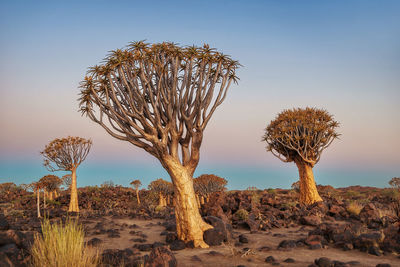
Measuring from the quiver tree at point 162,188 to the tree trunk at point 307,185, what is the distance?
11.5m

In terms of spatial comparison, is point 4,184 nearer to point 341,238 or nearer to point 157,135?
point 157,135

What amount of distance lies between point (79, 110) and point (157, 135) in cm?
339

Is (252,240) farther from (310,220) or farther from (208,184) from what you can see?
(208,184)

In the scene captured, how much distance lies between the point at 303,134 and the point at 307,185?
335cm

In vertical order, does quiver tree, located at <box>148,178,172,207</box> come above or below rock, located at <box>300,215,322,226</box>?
above

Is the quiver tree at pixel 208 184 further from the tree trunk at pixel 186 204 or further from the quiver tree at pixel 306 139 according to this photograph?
the tree trunk at pixel 186 204

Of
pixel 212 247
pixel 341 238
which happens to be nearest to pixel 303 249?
pixel 341 238

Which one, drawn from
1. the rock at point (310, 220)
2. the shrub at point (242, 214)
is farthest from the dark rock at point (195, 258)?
the rock at point (310, 220)

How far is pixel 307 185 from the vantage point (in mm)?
18250

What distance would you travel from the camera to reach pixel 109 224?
1445 cm

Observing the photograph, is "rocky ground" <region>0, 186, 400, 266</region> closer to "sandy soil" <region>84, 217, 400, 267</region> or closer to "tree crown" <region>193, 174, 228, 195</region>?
"sandy soil" <region>84, 217, 400, 267</region>

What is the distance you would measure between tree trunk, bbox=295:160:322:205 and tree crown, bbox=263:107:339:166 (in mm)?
393

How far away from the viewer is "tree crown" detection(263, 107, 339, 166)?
17.7 meters

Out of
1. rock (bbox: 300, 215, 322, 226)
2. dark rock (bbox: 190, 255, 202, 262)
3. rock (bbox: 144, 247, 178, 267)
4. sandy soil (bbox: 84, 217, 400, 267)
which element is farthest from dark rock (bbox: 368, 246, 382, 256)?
rock (bbox: 144, 247, 178, 267)
